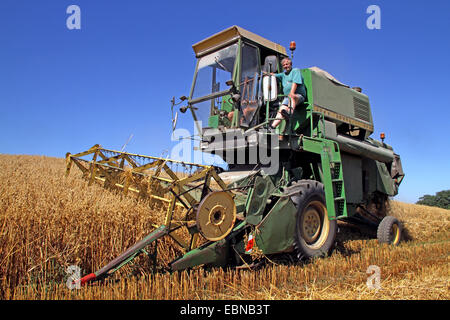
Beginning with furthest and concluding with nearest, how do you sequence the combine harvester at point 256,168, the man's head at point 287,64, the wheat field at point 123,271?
the man's head at point 287,64 → the combine harvester at point 256,168 → the wheat field at point 123,271

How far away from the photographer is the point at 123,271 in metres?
3.65

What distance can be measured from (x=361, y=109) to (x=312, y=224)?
3219mm

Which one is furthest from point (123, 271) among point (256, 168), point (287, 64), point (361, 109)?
point (361, 109)

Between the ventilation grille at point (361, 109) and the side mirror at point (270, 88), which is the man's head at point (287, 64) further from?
the ventilation grille at point (361, 109)

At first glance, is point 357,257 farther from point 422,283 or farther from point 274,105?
point 274,105

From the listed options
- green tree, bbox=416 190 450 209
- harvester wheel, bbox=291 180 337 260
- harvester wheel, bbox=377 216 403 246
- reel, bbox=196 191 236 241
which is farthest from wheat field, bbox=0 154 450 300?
green tree, bbox=416 190 450 209

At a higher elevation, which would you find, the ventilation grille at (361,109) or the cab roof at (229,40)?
the cab roof at (229,40)

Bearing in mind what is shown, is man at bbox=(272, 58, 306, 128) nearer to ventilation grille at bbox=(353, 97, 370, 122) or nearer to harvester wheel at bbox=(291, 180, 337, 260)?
harvester wheel at bbox=(291, 180, 337, 260)

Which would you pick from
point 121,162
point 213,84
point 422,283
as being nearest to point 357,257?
point 422,283

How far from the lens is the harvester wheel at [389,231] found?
631cm

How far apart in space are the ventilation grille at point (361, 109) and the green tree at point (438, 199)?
82.8 ft

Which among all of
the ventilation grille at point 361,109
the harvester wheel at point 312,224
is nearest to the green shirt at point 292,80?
the harvester wheel at point 312,224

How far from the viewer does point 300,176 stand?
5379 millimetres

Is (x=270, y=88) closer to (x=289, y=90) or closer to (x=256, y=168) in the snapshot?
(x=289, y=90)
